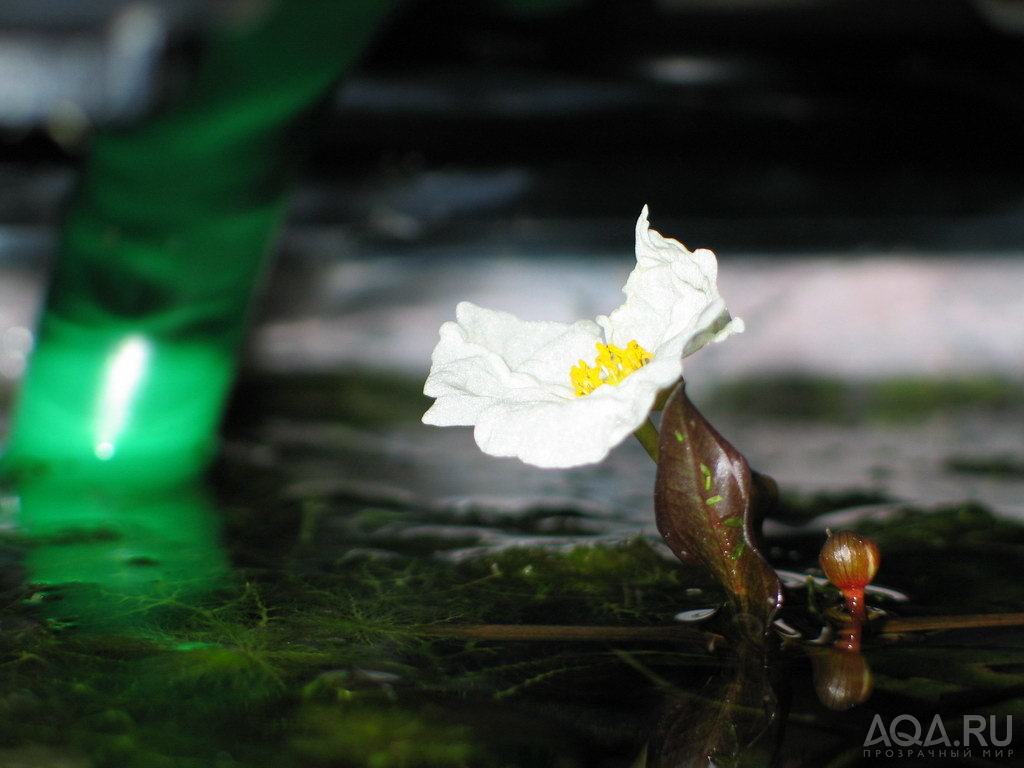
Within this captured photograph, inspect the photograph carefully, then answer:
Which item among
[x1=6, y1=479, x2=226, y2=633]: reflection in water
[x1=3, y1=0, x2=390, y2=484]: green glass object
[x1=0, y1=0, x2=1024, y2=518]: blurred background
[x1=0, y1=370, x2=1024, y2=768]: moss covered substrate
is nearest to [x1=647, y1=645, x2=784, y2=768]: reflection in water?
[x1=0, y1=370, x2=1024, y2=768]: moss covered substrate

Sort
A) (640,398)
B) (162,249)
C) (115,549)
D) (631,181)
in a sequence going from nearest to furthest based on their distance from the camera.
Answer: (640,398)
(115,549)
(162,249)
(631,181)

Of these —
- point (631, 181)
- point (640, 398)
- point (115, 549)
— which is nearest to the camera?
point (640, 398)

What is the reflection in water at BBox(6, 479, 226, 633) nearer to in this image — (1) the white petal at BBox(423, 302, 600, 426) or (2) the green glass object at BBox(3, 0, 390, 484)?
(2) the green glass object at BBox(3, 0, 390, 484)

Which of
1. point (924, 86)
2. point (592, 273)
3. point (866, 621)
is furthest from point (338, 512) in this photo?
point (924, 86)

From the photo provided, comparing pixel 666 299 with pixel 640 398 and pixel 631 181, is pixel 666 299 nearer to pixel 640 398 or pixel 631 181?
pixel 640 398

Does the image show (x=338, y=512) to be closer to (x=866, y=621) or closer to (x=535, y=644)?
(x=535, y=644)

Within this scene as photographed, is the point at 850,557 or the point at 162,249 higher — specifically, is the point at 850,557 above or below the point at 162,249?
below

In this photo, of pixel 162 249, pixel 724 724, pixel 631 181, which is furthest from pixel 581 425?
pixel 631 181

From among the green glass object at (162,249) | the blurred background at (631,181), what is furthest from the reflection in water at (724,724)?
the blurred background at (631,181)
